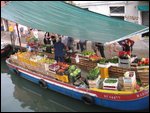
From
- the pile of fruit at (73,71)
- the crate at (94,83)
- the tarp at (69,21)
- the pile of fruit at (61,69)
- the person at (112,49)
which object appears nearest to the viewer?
the tarp at (69,21)

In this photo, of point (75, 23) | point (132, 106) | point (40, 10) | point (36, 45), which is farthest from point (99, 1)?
point (132, 106)

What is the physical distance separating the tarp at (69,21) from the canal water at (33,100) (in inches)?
130

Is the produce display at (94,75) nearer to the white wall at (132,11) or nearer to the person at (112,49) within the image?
the person at (112,49)

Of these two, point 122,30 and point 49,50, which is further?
point 49,50

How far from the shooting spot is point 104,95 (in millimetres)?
12672

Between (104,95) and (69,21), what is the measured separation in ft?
14.0

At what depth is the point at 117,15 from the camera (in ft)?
75.0

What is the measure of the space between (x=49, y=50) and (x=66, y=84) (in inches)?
188

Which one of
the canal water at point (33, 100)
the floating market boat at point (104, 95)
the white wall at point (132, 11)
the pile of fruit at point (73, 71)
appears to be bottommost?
the canal water at point (33, 100)

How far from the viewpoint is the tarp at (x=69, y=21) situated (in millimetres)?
13031

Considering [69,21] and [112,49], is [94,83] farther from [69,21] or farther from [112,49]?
[112,49]

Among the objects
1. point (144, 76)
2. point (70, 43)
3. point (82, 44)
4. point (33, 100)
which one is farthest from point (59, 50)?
point (144, 76)

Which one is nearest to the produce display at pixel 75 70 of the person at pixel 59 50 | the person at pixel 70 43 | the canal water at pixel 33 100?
the person at pixel 59 50

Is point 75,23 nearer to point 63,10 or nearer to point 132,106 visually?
point 63,10
